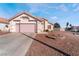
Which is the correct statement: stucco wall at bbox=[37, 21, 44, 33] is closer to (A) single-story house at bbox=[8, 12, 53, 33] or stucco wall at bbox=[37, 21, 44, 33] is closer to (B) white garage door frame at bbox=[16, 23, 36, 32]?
(A) single-story house at bbox=[8, 12, 53, 33]

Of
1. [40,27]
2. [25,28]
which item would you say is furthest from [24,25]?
[40,27]

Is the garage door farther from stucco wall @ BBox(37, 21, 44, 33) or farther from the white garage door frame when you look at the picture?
stucco wall @ BBox(37, 21, 44, 33)

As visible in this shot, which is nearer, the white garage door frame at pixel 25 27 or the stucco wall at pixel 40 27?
the white garage door frame at pixel 25 27

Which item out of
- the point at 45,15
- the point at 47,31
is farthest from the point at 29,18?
the point at 45,15

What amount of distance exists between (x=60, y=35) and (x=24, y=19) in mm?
3988

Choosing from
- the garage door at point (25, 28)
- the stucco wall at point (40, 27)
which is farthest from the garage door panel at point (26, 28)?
the stucco wall at point (40, 27)

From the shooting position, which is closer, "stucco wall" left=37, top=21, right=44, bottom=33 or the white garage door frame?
the white garage door frame

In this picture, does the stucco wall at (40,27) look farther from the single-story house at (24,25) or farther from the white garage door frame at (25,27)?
the white garage door frame at (25,27)

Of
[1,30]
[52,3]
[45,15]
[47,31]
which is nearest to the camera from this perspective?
[52,3]

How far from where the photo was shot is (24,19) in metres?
16.3

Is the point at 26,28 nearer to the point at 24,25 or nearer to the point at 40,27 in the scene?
the point at 24,25

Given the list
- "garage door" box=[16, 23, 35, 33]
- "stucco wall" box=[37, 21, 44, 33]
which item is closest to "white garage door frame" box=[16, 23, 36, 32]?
"garage door" box=[16, 23, 35, 33]

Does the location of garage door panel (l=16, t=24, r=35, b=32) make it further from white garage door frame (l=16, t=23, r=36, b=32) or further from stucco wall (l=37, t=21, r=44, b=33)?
stucco wall (l=37, t=21, r=44, b=33)

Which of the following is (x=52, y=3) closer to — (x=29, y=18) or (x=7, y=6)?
(x=7, y=6)
